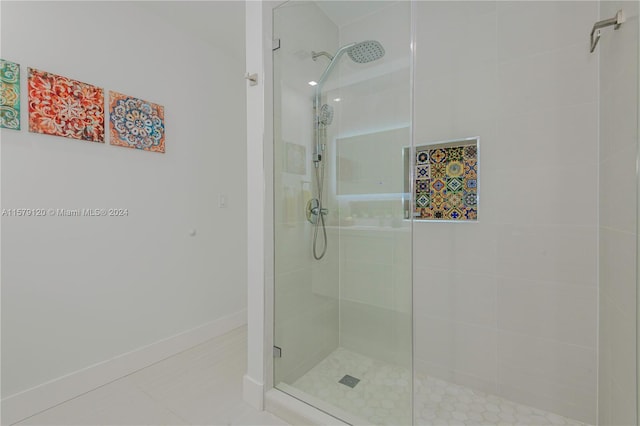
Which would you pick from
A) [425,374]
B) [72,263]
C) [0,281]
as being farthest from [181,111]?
[425,374]

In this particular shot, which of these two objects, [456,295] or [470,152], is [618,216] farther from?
[456,295]

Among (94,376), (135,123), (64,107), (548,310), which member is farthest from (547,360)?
(64,107)

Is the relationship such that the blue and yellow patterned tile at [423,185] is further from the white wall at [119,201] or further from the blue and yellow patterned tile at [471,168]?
the white wall at [119,201]

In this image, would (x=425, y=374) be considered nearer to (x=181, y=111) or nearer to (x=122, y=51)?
(x=181, y=111)

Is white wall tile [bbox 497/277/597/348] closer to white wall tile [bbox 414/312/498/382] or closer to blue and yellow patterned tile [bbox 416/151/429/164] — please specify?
white wall tile [bbox 414/312/498/382]

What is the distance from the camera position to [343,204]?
5.78 feet

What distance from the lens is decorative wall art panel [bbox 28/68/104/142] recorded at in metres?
1.52

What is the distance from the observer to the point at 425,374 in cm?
181

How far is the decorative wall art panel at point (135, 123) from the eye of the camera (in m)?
1.83

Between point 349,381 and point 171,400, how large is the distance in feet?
3.31

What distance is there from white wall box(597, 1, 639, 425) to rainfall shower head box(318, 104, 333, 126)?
4.27 feet

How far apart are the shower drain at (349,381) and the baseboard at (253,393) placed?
454mm

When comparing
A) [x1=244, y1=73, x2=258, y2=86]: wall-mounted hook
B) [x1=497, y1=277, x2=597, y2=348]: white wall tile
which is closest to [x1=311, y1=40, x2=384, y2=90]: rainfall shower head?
[x1=244, y1=73, x2=258, y2=86]: wall-mounted hook

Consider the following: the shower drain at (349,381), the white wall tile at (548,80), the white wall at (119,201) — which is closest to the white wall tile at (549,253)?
the white wall tile at (548,80)
